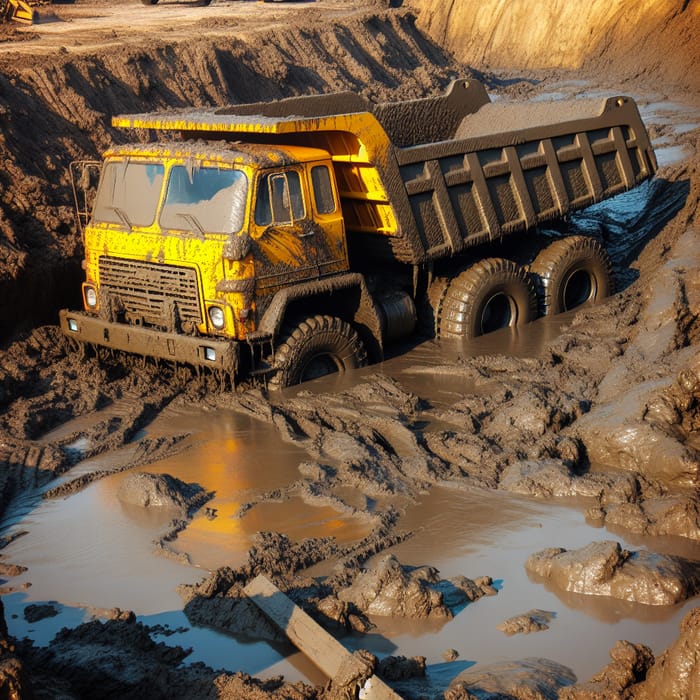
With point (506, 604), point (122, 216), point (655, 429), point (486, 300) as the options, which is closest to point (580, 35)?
point (486, 300)

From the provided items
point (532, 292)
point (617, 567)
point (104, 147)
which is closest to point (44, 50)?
point (104, 147)

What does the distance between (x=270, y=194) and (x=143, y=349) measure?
5.44 feet

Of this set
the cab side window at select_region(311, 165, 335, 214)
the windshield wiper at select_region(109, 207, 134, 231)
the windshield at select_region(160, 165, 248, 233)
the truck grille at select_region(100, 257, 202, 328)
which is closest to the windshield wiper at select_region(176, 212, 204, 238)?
the windshield at select_region(160, 165, 248, 233)

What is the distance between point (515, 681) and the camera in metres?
4.69

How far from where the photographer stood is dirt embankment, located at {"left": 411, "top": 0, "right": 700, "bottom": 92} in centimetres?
2331

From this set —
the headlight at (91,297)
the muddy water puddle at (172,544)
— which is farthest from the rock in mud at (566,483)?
the headlight at (91,297)

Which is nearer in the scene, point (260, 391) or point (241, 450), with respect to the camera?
point (241, 450)

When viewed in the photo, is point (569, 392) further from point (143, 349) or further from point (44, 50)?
point (44, 50)

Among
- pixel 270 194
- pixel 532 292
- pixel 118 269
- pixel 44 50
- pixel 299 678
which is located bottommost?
pixel 299 678

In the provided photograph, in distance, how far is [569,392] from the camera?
8320mm

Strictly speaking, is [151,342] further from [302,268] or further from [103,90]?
[103,90]

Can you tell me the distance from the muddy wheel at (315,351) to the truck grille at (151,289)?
0.77 metres

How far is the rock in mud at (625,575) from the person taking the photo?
5438mm

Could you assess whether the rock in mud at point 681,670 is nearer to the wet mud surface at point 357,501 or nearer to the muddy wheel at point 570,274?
the wet mud surface at point 357,501
